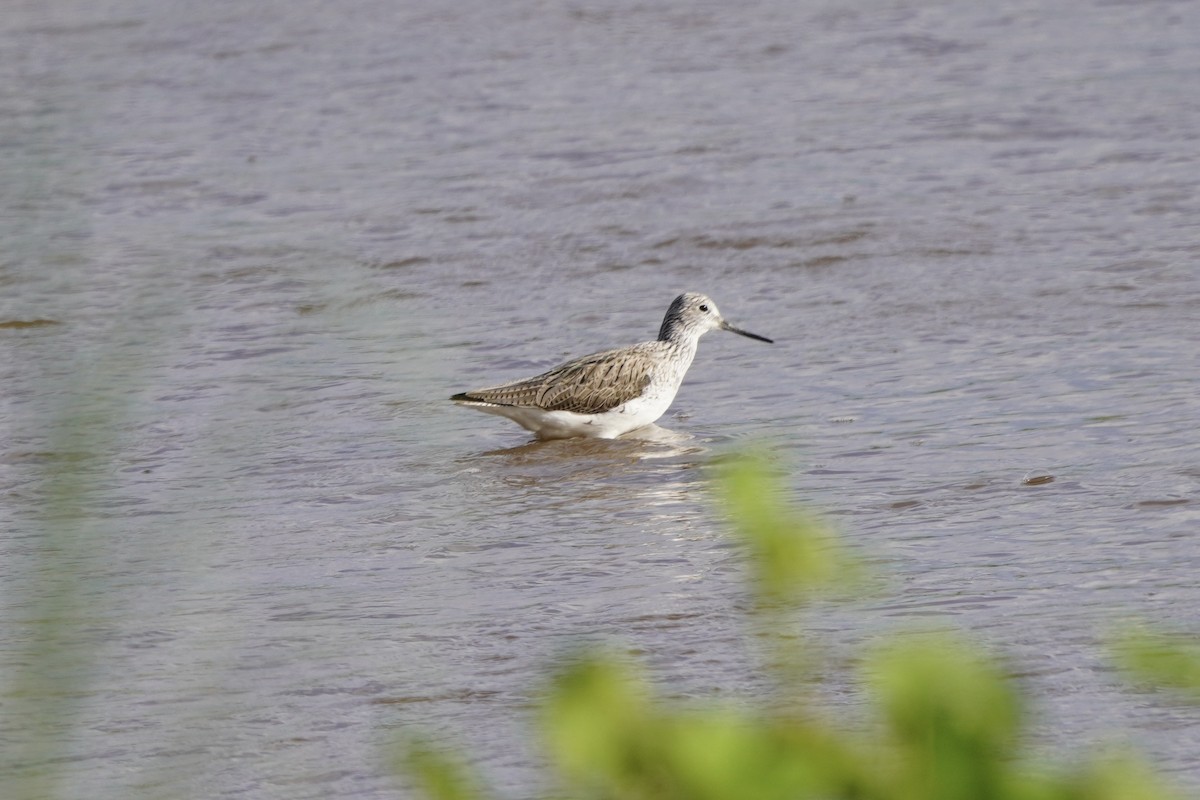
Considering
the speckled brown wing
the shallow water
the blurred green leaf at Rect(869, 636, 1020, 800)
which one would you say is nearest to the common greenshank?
the speckled brown wing

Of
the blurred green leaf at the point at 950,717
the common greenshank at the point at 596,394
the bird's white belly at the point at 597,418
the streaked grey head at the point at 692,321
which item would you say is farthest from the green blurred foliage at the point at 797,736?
the streaked grey head at the point at 692,321

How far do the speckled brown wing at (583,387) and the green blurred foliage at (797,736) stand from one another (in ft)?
20.8

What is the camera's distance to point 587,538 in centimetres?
617

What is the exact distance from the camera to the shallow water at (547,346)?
4516mm

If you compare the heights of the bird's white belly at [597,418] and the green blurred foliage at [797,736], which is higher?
the green blurred foliage at [797,736]

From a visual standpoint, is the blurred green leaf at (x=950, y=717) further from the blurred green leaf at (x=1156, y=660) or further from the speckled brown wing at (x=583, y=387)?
the speckled brown wing at (x=583, y=387)

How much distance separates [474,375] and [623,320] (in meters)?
1.34

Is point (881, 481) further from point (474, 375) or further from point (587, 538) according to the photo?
point (474, 375)

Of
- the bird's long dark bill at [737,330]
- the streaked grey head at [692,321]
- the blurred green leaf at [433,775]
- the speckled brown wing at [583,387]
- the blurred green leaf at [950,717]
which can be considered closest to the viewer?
the blurred green leaf at [950,717]

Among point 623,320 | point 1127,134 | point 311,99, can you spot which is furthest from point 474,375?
point 311,99

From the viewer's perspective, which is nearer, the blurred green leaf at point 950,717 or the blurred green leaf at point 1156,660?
the blurred green leaf at point 950,717

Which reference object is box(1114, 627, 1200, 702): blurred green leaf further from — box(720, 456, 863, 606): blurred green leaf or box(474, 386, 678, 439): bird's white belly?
box(474, 386, 678, 439): bird's white belly

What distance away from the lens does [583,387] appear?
7.93 m

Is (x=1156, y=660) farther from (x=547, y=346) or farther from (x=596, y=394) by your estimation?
(x=547, y=346)
